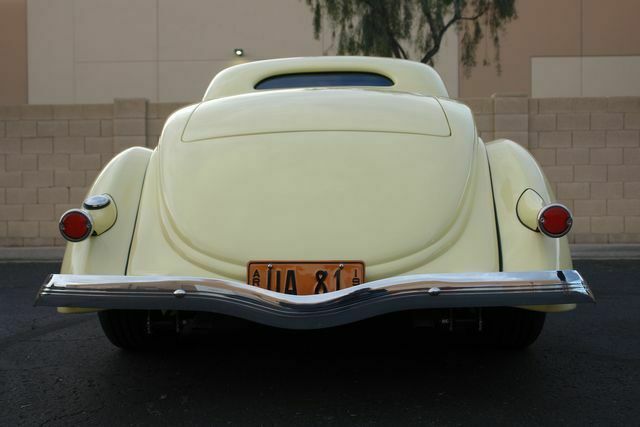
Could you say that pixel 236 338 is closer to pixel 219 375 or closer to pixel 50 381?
pixel 219 375

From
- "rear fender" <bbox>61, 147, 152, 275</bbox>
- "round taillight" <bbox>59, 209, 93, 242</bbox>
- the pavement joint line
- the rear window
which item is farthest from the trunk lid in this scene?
the pavement joint line

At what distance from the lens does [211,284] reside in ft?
7.34

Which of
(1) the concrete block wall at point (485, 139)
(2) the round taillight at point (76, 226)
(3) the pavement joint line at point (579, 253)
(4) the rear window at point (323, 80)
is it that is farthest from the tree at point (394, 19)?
(2) the round taillight at point (76, 226)

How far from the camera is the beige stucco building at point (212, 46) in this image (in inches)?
692

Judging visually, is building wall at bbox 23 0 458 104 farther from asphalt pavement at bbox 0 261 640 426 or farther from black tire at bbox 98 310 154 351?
black tire at bbox 98 310 154 351

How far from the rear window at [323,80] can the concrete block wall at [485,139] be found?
5.20m

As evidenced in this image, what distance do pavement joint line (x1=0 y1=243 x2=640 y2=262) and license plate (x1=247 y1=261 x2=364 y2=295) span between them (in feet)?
19.8

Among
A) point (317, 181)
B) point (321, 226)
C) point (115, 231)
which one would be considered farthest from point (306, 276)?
point (115, 231)

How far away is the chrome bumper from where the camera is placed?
219 centimetres

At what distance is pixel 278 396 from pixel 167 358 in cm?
83

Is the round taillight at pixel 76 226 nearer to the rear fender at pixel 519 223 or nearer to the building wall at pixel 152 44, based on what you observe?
the rear fender at pixel 519 223

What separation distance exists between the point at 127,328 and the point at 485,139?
6.89 m

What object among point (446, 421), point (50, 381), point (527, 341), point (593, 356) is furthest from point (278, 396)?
point (593, 356)

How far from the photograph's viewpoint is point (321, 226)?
2.65m
